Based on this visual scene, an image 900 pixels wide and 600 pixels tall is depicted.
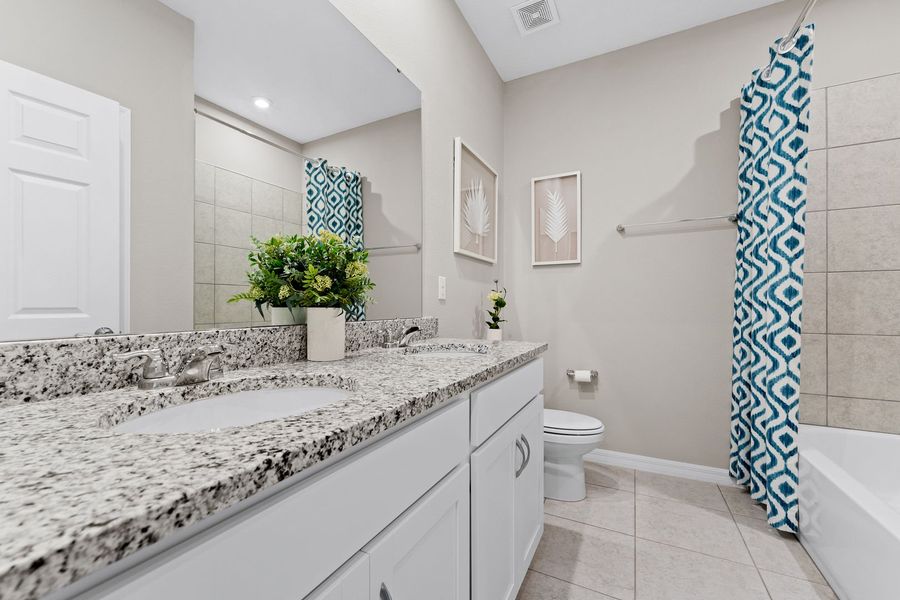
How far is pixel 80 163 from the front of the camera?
26.6 inches

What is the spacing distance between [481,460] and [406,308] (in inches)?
32.2

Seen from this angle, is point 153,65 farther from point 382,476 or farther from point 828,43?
point 828,43

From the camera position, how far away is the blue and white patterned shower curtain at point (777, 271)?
1658 mm

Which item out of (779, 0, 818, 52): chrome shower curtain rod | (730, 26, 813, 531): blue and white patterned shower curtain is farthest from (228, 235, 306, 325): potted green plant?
(779, 0, 818, 52): chrome shower curtain rod

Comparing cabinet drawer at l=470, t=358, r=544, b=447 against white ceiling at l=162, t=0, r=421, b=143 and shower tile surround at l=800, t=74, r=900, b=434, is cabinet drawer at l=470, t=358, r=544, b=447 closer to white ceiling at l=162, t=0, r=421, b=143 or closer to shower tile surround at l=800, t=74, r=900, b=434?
white ceiling at l=162, t=0, r=421, b=143

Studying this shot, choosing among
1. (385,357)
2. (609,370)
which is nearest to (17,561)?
(385,357)

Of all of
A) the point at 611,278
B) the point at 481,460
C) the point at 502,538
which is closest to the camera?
the point at 481,460

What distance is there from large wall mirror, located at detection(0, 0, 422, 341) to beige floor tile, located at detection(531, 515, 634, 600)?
1438 millimetres

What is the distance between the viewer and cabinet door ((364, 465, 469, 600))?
0.58m

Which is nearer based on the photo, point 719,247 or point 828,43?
point 828,43

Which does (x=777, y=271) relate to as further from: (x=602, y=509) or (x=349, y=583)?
(x=349, y=583)

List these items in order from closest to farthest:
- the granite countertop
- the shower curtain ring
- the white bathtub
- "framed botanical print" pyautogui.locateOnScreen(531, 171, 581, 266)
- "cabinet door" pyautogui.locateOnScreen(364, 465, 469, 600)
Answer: the granite countertop → "cabinet door" pyautogui.locateOnScreen(364, 465, 469, 600) → the white bathtub → the shower curtain ring → "framed botanical print" pyautogui.locateOnScreen(531, 171, 581, 266)

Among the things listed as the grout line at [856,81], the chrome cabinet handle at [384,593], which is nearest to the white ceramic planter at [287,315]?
the chrome cabinet handle at [384,593]

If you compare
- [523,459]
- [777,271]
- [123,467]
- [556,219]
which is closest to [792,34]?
[777,271]
